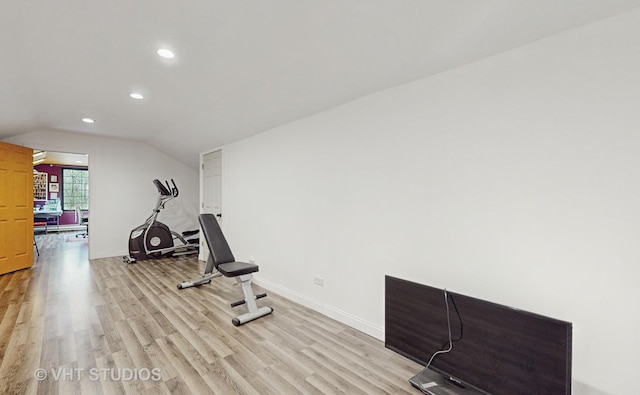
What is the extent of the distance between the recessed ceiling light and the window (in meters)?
11.6

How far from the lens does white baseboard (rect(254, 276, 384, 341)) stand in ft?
8.06

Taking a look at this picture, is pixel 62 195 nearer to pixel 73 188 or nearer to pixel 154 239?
pixel 73 188

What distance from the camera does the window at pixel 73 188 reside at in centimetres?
1022

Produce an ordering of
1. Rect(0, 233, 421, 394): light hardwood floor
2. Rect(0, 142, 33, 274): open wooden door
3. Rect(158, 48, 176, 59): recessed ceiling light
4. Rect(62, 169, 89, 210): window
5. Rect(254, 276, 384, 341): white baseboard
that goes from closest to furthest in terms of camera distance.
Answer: Rect(0, 233, 421, 394): light hardwood floor
Rect(158, 48, 176, 59): recessed ceiling light
Rect(254, 276, 384, 341): white baseboard
Rect(0, 142, 33, 274): open wooden door
Rect(62, 169, 89, 210): window

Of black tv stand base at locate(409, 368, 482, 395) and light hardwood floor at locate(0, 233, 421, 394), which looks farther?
light hardwood floor at locate(0, 233, 421, 394)

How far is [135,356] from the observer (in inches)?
83.8

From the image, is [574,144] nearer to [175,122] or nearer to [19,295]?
[175,122]

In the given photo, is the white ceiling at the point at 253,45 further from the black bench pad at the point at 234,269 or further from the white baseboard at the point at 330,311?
the white baseboard at the point at 330,311

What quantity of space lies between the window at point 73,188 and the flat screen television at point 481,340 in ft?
42.9

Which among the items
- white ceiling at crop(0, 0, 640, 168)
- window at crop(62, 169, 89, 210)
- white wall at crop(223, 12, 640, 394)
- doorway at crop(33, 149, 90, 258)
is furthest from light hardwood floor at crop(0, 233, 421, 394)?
window at crop(62, 169, 89, 210)

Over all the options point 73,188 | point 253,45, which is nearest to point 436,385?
point 253,45

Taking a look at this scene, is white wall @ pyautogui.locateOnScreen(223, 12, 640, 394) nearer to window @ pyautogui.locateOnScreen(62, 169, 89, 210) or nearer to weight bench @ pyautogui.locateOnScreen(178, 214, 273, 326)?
weight bench @ pyautogui.locateOnScreen(178, 214, 273, 326)

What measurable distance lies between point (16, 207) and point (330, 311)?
5.49 meters

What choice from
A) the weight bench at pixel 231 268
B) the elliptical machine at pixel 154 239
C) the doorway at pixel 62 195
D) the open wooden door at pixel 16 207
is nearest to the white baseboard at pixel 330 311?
the weight bench at pixel 231 268
